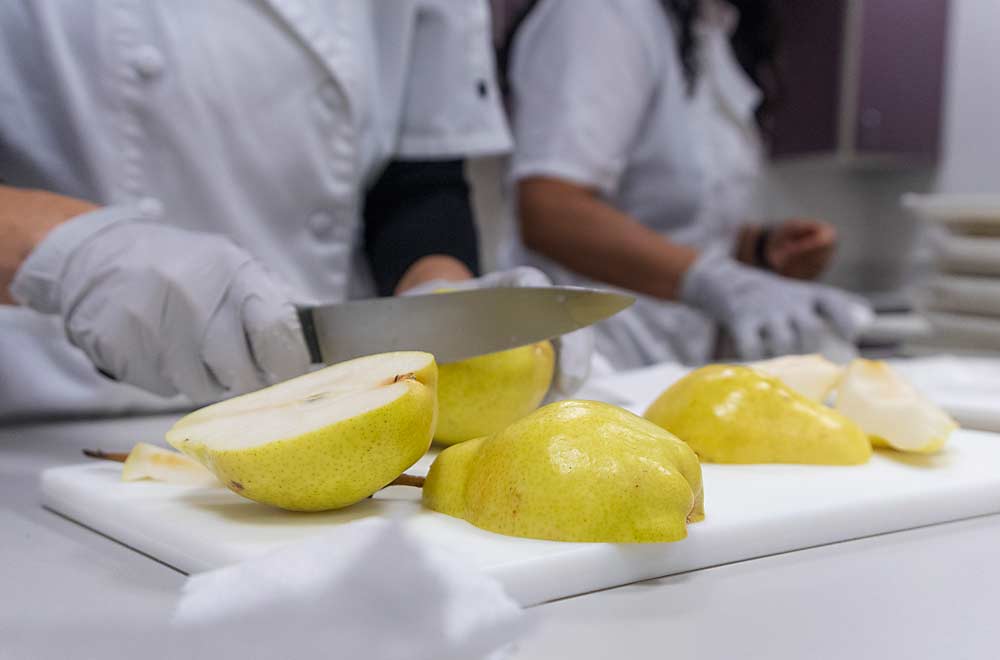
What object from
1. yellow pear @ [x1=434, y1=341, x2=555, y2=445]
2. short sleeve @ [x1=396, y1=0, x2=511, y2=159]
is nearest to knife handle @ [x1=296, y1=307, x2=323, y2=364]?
yellow pear @ [x1=434, y1=341, x2=555, y2=445]

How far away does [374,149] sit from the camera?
4.41ft

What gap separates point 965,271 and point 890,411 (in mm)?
952

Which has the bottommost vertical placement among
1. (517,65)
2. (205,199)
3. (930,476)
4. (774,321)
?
(774,321)

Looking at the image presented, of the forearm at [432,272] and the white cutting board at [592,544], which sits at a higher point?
the forearm at [432,272]

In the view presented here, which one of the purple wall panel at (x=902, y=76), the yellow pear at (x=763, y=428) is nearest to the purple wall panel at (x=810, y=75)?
the purple wall panel at (x=902, y=76)

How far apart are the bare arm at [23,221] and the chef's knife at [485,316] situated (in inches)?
12.5

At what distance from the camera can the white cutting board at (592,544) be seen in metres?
0.55

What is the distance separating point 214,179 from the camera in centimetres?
122

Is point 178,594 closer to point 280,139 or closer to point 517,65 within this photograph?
point 280,139

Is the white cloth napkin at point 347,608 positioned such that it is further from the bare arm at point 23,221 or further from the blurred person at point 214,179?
the bare arm at point 23,221

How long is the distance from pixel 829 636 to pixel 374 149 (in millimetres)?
1005

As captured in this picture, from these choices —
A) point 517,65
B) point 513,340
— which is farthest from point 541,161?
point 513,340

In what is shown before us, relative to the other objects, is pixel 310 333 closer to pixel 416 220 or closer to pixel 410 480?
pixel 410 480

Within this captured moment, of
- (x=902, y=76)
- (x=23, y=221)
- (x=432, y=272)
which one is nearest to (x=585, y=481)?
(x=23, y=221)
